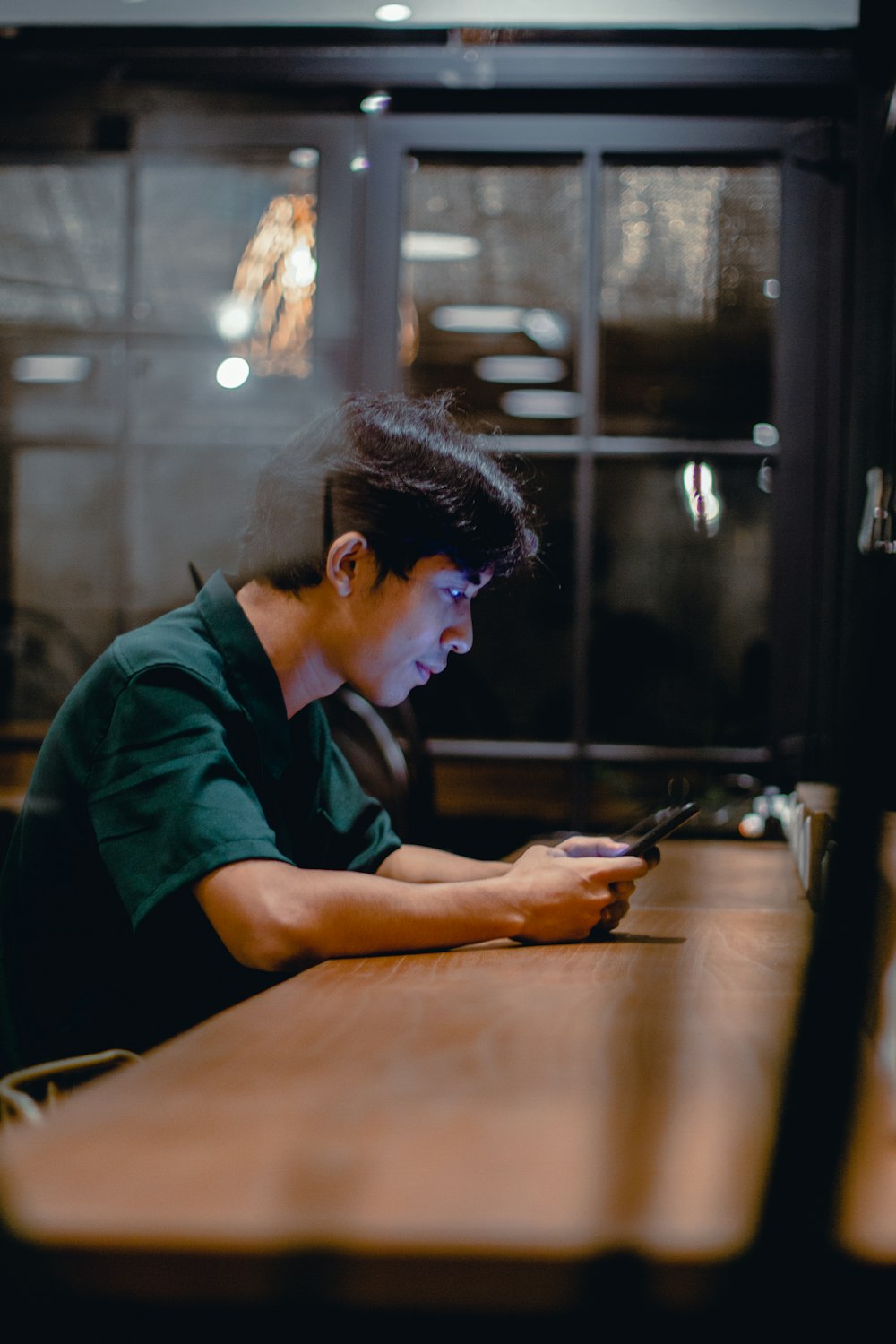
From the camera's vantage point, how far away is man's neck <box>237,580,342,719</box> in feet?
4.83

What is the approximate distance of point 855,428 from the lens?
2.55 metres

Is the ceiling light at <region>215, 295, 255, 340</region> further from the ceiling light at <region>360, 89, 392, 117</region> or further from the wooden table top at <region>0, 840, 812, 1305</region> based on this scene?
the wooden table top at <region>0, 840, 812, 1305</region>

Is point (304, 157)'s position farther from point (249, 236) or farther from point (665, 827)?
point (665, 827)

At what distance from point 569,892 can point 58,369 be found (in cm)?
378

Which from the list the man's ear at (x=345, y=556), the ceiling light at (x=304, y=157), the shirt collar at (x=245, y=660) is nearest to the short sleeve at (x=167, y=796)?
the shirt collar at (x=245, y=660)

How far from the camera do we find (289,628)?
1486mm

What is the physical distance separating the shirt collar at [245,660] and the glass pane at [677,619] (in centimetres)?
131

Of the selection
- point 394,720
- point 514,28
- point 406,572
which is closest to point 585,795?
point 394,720

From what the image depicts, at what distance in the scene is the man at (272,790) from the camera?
1.16 m

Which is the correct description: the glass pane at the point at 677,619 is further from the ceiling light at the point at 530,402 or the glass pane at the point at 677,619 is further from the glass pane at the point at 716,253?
the ceiling light at the point at 530,402

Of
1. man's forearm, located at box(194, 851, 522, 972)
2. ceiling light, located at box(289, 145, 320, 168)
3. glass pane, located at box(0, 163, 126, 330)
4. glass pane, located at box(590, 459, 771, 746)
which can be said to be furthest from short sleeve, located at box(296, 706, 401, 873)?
glass pane, located at box(0, 163, 126, 330)

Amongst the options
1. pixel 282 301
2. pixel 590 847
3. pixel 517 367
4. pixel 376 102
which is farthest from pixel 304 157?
pixel 517 367

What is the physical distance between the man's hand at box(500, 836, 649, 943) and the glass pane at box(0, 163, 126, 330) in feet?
7.71

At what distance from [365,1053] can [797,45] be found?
A: 8.47 ft
